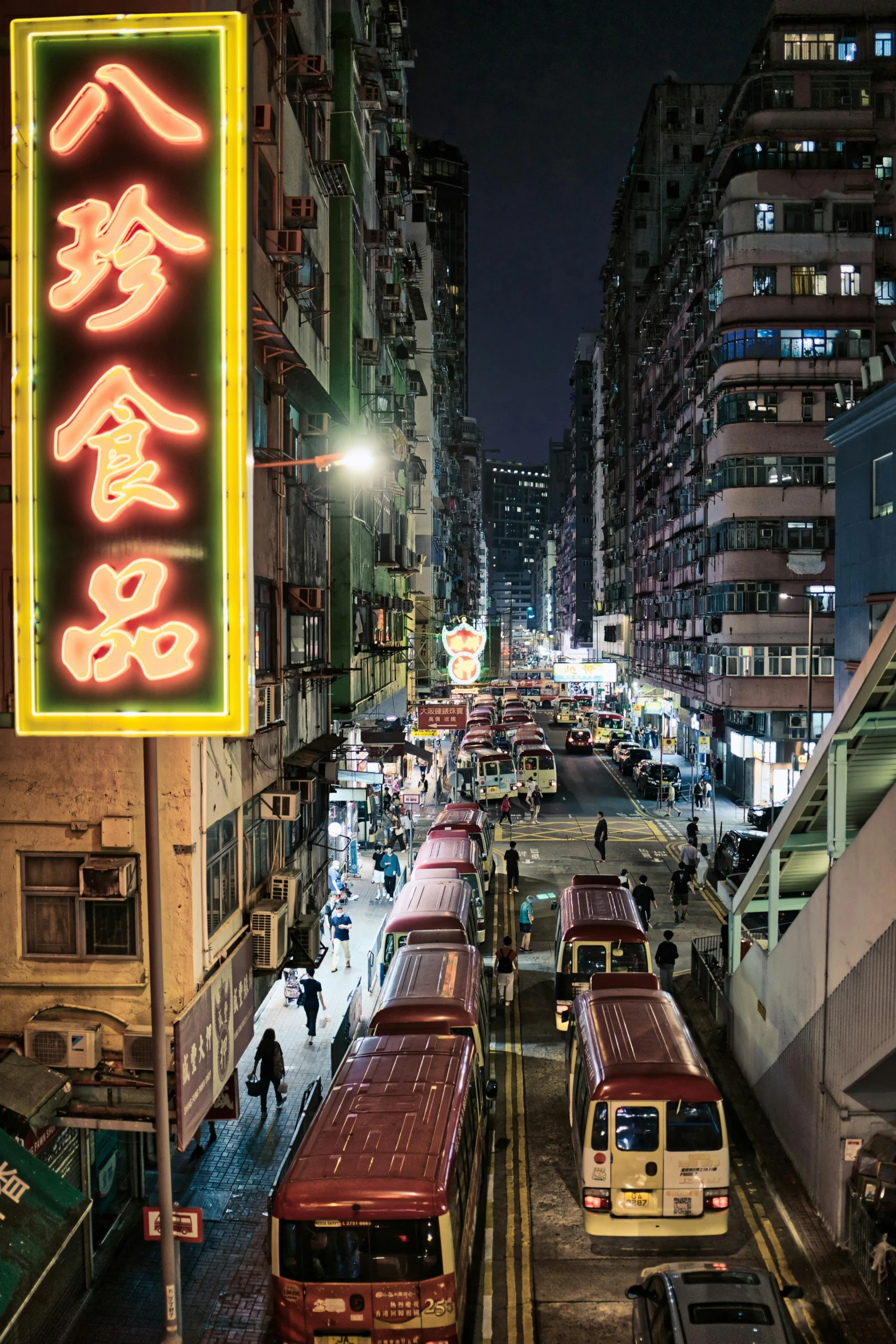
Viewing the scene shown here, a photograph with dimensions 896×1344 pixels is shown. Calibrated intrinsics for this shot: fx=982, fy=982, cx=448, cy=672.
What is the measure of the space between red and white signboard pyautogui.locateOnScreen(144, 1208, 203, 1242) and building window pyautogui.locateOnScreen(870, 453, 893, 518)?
2070 centimetres

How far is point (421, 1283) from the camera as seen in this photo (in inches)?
322

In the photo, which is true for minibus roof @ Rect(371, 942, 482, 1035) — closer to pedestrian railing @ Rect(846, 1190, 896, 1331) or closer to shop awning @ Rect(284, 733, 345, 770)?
shop awning @ Rect(284, 733, 345, 770)

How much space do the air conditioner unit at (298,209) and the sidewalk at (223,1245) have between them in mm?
13878

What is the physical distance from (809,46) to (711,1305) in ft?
155

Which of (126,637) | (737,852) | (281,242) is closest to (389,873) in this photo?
(737,852)

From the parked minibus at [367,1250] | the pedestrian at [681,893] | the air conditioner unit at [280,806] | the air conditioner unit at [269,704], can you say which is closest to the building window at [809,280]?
the pedestrian at [681,893]

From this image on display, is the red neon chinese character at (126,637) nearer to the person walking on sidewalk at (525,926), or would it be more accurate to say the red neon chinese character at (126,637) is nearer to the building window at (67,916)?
the building window at (67,916)

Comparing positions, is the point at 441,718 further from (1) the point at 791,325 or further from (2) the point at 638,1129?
(2) the point at 638,1129

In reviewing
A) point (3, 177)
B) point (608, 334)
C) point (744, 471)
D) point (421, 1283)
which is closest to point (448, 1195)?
point (421, 1283)

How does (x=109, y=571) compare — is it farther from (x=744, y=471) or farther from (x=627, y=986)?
(x=744, y=471)

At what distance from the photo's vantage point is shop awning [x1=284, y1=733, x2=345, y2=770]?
1664 cm

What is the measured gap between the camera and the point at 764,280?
40.9 metres

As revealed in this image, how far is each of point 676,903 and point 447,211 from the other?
16949 centimetres

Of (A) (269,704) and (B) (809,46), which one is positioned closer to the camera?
(A) (269,704)
